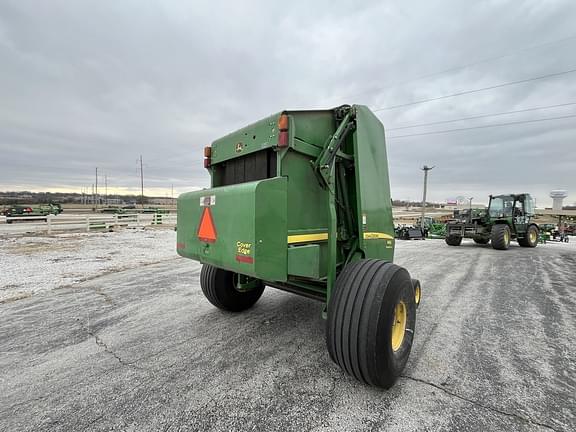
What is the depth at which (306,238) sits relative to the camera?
2.58 m

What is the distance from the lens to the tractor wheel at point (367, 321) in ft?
7.11

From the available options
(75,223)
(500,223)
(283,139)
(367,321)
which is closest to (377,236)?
(367,321)

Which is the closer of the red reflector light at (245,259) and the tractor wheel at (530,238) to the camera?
the red reflector light at (245,259)

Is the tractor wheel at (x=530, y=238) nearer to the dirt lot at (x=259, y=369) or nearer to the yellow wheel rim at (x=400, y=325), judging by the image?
the dirt lot at (x=259, y=369)

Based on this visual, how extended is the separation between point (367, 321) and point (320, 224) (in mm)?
940

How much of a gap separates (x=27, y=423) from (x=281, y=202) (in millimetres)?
2305

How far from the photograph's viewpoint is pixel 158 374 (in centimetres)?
254

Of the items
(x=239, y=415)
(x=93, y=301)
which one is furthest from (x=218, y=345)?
(x=93, y=301)

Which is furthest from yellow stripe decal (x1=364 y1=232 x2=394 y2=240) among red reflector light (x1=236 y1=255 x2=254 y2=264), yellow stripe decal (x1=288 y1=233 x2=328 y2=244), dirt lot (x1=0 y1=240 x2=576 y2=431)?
red reflector light (x1=236 y1=255 x2=254 y2=264)

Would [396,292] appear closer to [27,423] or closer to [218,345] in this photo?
[218,345]

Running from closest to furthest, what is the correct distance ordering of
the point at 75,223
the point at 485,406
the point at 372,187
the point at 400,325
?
the point at 485,406
the point at 400,325
the point at 372,187
the point at 75,223

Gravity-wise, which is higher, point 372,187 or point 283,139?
point 283,139

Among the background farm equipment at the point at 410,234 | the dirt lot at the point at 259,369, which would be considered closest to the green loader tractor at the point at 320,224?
the dirt lot at the point at 259,369

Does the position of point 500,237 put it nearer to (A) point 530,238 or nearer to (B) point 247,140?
(A) point 530,238
